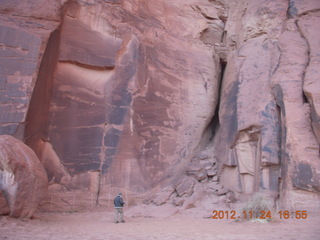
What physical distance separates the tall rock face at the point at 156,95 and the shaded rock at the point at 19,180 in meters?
1.69

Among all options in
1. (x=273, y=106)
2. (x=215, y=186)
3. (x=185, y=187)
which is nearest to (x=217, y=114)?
(x=273, y=106)

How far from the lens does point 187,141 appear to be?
12.6 m

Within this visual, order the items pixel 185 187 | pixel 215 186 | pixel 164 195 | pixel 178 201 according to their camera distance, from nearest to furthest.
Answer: pixel 178 201
pixel 164 195
pixel 185 187
pixel 215 186

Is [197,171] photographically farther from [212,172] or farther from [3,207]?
[3,207]

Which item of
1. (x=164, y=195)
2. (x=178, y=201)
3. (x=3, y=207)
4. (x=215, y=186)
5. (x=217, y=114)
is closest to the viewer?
(x=3, y=207)

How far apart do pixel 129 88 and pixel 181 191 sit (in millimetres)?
3986

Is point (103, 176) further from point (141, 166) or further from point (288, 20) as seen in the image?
point (288, 20)

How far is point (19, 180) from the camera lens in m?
7.40

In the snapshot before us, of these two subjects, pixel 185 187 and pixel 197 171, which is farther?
pixel 197 171

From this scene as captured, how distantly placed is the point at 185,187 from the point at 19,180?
18.9 ft

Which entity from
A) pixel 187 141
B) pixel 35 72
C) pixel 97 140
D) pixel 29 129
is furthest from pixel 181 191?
pixel 35 72

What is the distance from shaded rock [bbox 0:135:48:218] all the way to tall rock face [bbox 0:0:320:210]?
1690 mm

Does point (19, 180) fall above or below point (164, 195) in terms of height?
above
